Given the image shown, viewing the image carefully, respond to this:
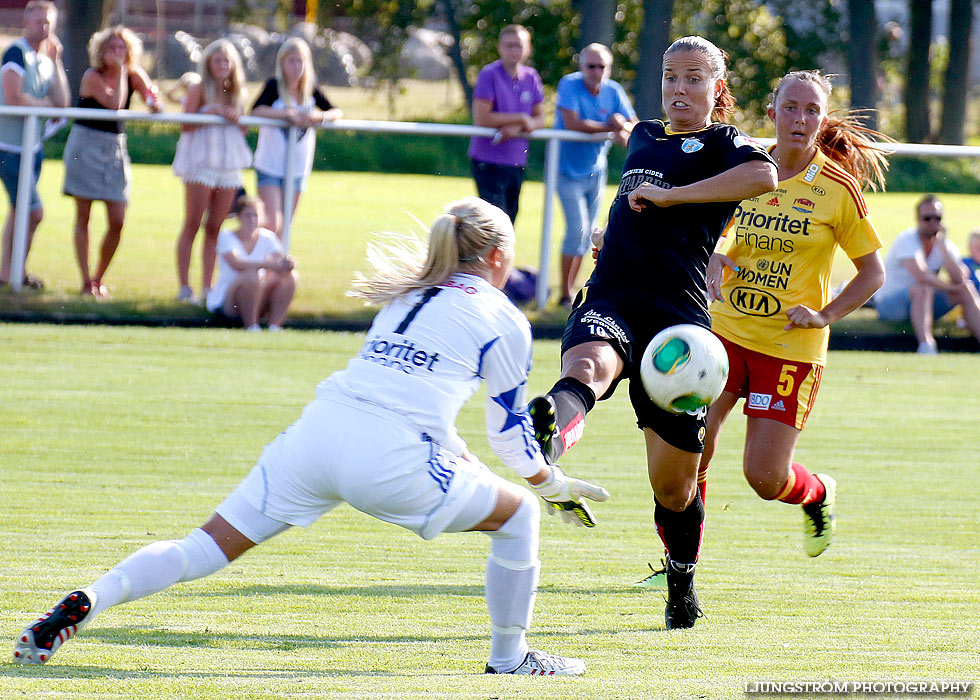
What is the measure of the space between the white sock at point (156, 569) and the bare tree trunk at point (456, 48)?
116 feet

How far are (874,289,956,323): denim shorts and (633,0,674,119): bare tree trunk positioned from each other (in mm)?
12754

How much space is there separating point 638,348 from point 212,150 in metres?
8.30

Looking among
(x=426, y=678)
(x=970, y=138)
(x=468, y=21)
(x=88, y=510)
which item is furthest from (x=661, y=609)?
(x=970, y=138)

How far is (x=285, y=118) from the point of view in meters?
12.9

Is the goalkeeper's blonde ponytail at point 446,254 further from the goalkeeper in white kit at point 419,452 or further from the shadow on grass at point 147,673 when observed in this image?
the shadow on grass at point 147,673

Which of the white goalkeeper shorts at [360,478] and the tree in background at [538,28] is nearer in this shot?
the white goalkeeper shorts at [360,478]

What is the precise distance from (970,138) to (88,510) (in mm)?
40205

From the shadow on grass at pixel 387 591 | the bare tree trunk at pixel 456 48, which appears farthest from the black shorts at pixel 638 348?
the bare tree trunk at pixel 456 48

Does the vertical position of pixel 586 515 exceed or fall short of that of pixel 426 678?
it exceeds it

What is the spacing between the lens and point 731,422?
33.8 ft

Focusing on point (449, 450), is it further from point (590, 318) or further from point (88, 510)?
point (88, 510)

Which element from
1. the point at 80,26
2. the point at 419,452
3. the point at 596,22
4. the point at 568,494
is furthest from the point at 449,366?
the point at 80,26

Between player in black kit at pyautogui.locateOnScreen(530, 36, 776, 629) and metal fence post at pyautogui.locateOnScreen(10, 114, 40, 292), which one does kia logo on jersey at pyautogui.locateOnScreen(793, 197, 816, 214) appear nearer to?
player in black kit at pyautogui.locateOnScreen(530, 36, 776, 629)

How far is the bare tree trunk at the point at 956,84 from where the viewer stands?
124 feet
